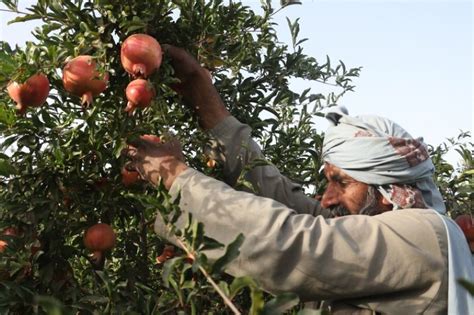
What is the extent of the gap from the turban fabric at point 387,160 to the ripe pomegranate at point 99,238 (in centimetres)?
90

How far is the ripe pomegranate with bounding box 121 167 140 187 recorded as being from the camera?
6.38 feet

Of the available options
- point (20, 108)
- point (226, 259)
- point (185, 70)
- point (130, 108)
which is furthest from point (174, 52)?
point (226, 259)

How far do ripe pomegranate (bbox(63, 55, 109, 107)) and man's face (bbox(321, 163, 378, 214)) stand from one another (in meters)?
0.97

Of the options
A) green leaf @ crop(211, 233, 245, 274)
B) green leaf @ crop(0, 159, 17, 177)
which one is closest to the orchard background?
green leaf @ crop(0, 159, 17, 177)

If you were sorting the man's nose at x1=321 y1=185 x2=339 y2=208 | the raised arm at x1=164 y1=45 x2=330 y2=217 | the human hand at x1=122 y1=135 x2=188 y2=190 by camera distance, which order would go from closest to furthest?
1. the human hand at x1=122 y1=135 x2=188 y2=190
2. the raised arm at x1=164 y1=45 x2=330 y2=217
3. the man's nose at x1=321 y1=185 x2=339 y2=208

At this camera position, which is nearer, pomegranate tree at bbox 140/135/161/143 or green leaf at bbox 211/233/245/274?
green leaf at bbox 211/233/245/274

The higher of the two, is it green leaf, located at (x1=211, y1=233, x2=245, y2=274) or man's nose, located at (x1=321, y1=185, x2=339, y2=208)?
green leaf, located at (x1=211, y1=233, x2=245, y2=274)

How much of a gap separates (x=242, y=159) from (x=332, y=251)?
63 centimetres

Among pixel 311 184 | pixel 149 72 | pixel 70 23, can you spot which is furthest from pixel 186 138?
pixel 311 184

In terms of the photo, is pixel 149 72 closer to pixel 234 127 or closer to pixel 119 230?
pixel 234 127

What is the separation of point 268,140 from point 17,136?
46.4 inches

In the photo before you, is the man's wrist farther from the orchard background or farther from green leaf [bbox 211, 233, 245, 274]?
green leaf [bbox 211, 233, 245, 274]

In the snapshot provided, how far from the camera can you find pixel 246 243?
5.69 feet

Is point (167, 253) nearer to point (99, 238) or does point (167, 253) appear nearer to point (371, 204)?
point (99, 238)
